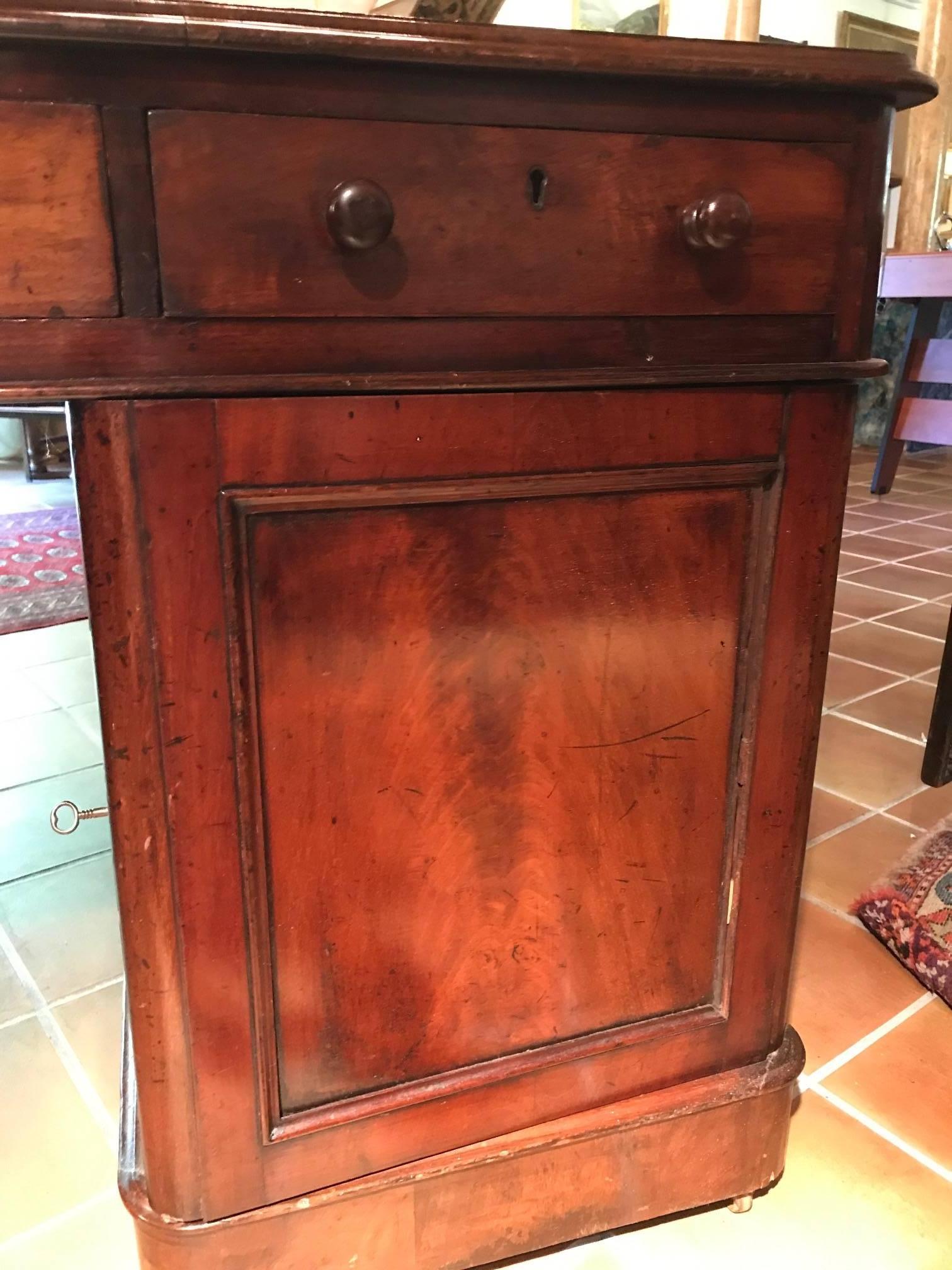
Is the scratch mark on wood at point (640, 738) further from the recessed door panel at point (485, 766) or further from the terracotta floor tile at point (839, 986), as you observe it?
the terracotta floor tile at point (839, 986)

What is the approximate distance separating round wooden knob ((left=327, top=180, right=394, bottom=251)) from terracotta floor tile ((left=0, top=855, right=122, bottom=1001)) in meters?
0.96

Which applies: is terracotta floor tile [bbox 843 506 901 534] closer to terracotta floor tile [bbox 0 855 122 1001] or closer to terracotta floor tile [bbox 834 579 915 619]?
terracotta floor tile [bbox 834 579 915 619]

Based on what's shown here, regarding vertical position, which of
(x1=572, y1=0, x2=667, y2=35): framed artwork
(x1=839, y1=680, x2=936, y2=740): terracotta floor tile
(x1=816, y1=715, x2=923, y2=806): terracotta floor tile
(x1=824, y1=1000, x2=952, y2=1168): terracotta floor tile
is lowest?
(x1=839, y1=680, x2=936, y2=740): terracotta floor tile

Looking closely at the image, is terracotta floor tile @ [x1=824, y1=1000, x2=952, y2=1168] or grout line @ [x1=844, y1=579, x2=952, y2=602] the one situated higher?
terracotta floor tile @ [x1=824, y1=1000, x2=952, y2=1168]

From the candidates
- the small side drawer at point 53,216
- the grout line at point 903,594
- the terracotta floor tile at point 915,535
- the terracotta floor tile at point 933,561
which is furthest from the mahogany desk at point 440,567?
the terracotta floor tile at point 915,535

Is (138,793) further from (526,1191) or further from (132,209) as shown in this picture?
(526,1191)

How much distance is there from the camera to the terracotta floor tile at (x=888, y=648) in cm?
229

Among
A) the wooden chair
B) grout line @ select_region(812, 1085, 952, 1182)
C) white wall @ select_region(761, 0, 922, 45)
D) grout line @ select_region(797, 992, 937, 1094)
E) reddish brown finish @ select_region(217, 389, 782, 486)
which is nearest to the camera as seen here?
reddish brown finish @ select_region(217, 389, 782, 486)

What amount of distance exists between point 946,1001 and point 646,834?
66 centimetres

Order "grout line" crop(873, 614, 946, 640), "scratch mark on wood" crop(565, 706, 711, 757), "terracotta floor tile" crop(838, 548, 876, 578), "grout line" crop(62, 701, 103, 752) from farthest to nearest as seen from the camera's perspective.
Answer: "terracotta floor tile" crop(838, 548, 876, 578) → "grout line" crop(873, 614, 946, 640) → "grout line" crop(62, 701, 103, 752) → "scratch mark on wood" crop(565, 706, 711, 757)

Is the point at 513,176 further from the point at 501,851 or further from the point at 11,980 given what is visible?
the point at 11,980

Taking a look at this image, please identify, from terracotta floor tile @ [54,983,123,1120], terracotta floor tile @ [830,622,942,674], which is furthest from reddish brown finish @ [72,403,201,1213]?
terracotta floor tile @ [830,622,942,674]

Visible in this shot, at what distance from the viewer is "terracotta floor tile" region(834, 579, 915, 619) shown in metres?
2.64

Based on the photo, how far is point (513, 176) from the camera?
2.04 ft
